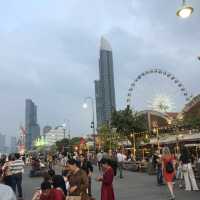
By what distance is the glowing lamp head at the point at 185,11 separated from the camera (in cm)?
887

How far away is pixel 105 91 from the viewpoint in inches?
6014

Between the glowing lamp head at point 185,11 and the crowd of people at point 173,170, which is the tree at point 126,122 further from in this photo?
the glowing lamp head at point 185,11

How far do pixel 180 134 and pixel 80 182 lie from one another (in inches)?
1164

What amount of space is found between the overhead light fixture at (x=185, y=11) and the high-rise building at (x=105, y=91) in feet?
258

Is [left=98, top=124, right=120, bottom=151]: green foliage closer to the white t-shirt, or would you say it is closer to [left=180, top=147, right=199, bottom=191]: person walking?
[left=180, top=147, right=199, bottom=191]: person walking

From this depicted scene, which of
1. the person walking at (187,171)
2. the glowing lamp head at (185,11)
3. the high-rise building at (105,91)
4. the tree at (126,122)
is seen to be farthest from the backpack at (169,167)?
the high-rise building at (105,91)

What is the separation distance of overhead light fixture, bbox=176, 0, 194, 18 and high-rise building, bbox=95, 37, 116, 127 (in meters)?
78.7

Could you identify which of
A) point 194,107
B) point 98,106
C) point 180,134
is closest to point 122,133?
point 180,134

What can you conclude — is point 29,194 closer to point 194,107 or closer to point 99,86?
point 194,107

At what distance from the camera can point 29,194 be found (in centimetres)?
1667

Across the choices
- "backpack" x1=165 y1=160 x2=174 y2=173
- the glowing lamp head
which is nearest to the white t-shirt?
the glowing lamp head

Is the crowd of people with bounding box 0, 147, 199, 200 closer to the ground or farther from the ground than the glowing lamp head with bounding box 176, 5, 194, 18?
closer to the ground

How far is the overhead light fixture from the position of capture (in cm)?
887

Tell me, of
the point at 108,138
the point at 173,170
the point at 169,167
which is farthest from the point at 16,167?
the point at 108,138
